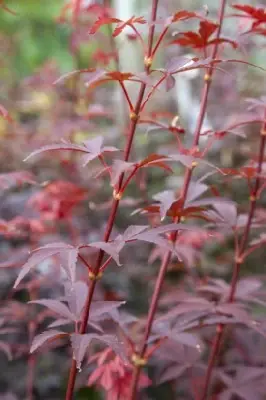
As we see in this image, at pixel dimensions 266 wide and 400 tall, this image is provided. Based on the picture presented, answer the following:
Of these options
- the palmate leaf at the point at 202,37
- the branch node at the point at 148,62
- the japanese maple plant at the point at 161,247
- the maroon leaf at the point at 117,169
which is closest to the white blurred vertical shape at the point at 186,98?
the japanese maple plant at the point at 161,247

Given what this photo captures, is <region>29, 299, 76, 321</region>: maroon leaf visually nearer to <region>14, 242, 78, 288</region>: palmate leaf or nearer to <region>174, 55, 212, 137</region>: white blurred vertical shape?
<region>14, 242, 78, 288</region>: palmate leaf

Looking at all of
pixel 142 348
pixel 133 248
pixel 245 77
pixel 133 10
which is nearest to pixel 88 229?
pixel 133 248

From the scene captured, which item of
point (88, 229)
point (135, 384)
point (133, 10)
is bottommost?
point (88, 229)

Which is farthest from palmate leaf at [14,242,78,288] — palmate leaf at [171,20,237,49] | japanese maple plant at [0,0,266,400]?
palmate leaf at [171,20,237,49]

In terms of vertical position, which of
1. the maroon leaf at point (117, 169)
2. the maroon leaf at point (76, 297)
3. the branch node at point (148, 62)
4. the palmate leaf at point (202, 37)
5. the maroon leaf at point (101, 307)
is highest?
the palmate leaf at point (202, 37)

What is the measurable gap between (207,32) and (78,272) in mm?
868

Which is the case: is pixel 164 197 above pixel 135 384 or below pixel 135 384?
above

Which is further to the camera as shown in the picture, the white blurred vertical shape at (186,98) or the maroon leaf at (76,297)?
the white blurred vertical shape at (186,98)

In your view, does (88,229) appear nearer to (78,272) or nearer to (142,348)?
(78,272)

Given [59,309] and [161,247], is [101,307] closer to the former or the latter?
[59,309]

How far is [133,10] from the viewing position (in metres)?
3.88

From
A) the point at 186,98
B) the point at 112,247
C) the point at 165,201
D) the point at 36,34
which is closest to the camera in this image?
the point at 112,247

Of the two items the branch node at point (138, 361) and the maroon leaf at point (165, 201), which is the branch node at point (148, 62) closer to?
the maroon leaf at point (165, 201)

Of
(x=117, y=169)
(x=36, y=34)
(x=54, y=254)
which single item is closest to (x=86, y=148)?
(x=117, y=169)
